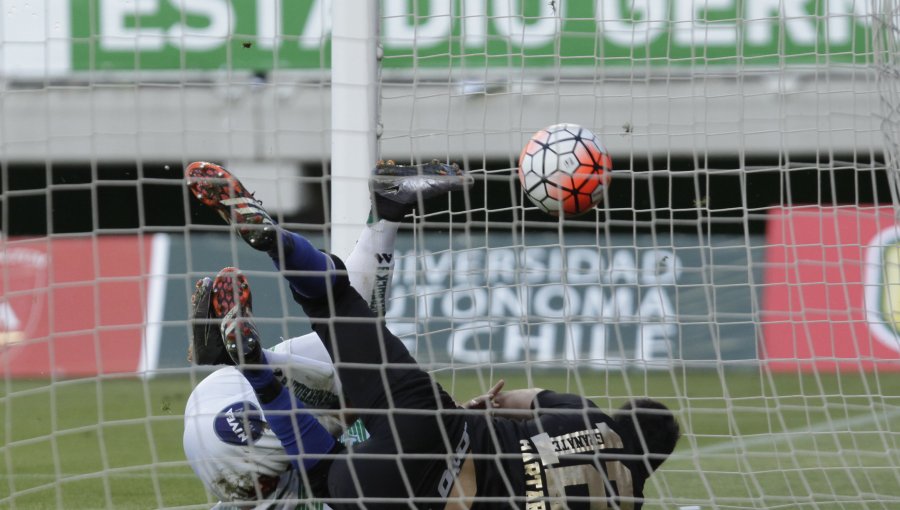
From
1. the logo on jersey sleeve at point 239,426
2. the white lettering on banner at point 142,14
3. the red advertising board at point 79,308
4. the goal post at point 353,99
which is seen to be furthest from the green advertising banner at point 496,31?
the logo on jersey sleeve at point 239,426

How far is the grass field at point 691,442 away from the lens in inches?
202

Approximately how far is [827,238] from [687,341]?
1.67 meters

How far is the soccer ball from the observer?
402cm

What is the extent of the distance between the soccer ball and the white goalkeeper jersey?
0.99m

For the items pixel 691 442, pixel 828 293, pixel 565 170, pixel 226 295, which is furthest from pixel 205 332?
pixel 828 293

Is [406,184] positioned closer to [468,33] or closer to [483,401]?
[483,401]

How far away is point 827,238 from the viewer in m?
6.57

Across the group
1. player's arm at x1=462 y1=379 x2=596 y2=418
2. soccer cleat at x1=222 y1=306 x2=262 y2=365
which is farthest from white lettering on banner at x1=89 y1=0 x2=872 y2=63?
soccer cleat at x1=222 y1=306 x2=262 y2=365

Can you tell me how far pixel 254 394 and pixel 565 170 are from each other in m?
1.33

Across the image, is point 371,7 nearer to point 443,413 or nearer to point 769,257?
point 443,413

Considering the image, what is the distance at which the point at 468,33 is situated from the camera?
665 centimetres

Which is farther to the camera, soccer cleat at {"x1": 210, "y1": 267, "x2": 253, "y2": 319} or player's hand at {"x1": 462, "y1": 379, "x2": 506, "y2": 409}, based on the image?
player's hand at {"x1": 462, "y1": 379, "x2": 506, "y2": 409}

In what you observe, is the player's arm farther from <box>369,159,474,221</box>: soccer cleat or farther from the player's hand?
<box>369,159,474,221</box>: soccer cleat

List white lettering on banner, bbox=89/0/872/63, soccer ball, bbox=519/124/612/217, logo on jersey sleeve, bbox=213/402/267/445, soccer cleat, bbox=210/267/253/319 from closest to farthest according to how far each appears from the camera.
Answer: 1. soccer cleat, bbox=210/267/253/319
2. logo on jersey sleeve, bbox=213/402/267/445
3. soccer ball, bbox=519/124/612/217
4. white lettering on banner, bbox=89/0/872/63
